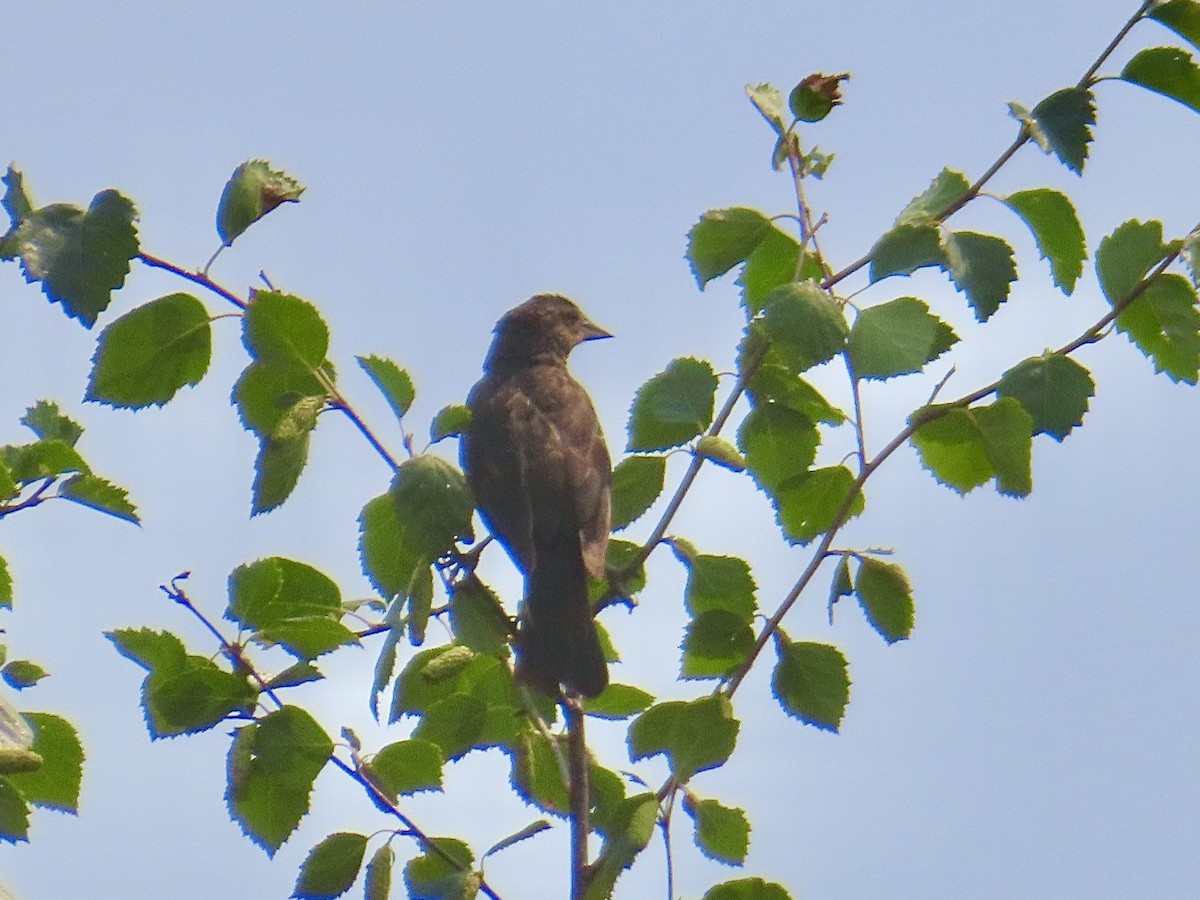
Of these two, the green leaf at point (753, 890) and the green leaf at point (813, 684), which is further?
the green leaf at point (813, 684)

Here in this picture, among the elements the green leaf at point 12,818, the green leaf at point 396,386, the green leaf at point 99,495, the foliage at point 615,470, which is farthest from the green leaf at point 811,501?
the green leaf at point 12,818

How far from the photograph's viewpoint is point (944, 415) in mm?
3449

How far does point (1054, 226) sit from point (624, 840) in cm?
159

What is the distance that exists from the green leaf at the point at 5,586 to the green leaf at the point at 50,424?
0.33 m

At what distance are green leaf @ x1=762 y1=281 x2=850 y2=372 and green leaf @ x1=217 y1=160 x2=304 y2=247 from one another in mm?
965

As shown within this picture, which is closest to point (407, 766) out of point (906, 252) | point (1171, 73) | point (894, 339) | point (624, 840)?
point (624, 840)

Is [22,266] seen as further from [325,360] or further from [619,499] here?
[619,499]

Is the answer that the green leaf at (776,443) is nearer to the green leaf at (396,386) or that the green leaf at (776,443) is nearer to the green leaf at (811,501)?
the green leaf at (811,501)

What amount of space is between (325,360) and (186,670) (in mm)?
655

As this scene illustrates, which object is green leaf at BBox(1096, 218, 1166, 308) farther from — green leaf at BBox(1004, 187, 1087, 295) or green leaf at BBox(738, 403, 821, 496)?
green leaf at BBox(738, 403, 821, 496)

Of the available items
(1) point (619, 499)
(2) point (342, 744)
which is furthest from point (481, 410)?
(2) point (342, 744)

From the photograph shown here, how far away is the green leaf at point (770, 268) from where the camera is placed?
3787mm

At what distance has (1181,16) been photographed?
3.43m

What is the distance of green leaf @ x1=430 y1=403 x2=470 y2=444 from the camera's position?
10.5 ft
